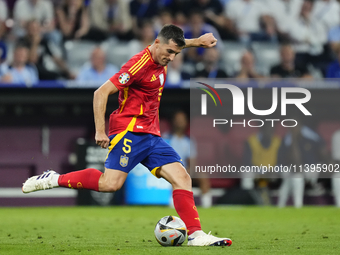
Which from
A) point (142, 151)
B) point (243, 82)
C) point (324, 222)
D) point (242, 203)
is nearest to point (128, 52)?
point (243, 82)

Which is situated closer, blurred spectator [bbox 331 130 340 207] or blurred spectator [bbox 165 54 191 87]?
blurred spectator [bbox 165 54 191 87]

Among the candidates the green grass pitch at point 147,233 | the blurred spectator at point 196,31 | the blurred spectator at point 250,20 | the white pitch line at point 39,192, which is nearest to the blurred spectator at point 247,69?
the blurred spectator at point 196,31

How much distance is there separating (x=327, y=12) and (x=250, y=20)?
2.20 meters

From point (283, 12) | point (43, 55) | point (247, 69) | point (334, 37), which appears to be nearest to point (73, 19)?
point (43, 55)

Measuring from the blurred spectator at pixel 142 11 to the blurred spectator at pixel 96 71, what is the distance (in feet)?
4.78

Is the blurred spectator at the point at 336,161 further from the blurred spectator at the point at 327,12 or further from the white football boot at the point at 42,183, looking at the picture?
the white football boot at the point at 42,183

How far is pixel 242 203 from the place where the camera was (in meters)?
13.7

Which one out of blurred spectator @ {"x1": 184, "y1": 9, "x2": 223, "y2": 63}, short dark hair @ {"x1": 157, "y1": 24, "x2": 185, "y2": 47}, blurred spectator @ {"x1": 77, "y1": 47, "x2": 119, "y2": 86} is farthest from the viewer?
blurred spectator @ {"x1": 184, "y1": 9, "x2": 223, "y2": 63}

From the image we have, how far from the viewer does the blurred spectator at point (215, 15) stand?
49.0 feet

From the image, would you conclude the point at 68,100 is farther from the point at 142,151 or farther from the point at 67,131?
the point at 142,151

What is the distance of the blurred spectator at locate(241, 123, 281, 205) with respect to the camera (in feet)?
45.8

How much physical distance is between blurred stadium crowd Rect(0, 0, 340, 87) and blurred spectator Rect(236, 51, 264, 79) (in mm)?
25

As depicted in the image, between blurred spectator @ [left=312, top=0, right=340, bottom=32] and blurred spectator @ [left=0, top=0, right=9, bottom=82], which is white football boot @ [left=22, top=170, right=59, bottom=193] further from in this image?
blurred spectator @ [left=312, top=0, right=340, bottom=32]

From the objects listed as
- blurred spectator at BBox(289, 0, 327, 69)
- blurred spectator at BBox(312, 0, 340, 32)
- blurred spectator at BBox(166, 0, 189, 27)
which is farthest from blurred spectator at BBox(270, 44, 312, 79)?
blurred spectator at BBox(166, 0, 189, 27)
